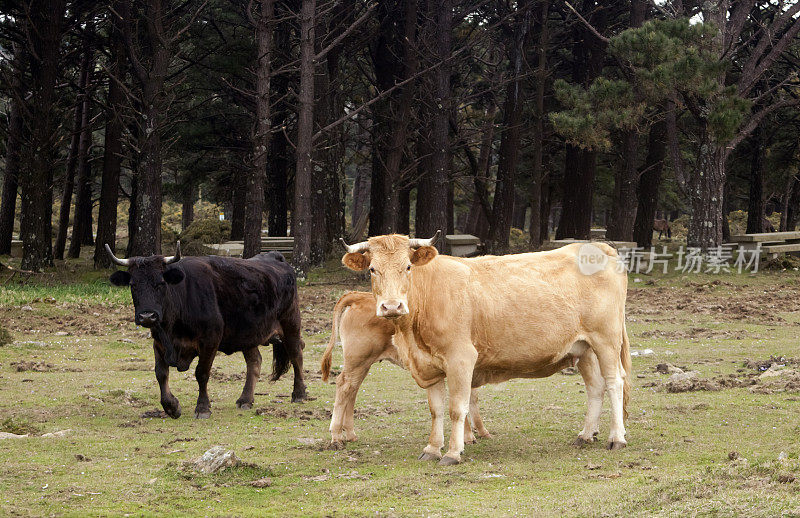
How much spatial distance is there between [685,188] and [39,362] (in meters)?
21.0

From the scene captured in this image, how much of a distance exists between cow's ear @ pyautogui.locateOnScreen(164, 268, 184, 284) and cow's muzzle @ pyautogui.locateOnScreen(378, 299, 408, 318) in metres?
3.32

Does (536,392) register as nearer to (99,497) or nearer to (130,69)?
(99,497)

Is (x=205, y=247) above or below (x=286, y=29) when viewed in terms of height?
below

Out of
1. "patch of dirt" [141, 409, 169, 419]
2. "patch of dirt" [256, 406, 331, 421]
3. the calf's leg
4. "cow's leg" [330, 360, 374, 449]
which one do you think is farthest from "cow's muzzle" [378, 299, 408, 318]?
"patch of dirt" [141, 409, 169, 419]

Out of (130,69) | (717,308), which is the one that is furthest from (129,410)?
(130,69)

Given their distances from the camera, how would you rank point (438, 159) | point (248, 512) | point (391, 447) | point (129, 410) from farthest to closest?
point (438, 159), point (129, 410), point (391, 447), point (248, 512)

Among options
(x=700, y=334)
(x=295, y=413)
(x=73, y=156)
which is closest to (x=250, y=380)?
(x=295, y=413)

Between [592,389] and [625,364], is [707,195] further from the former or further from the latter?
[592,389]

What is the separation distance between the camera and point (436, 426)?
878cm

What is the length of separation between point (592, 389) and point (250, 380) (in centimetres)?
434

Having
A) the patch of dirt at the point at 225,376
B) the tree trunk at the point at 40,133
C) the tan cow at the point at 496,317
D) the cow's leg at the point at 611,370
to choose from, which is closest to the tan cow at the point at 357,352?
the tan cow at the point at 496,317

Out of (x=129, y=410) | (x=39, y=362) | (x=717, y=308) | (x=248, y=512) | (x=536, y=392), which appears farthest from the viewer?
(x=717, y=308)

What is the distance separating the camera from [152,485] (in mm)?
7477

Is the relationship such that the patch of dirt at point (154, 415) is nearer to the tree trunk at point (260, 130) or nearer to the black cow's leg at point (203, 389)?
the black cow's leg at point (203, 389)
